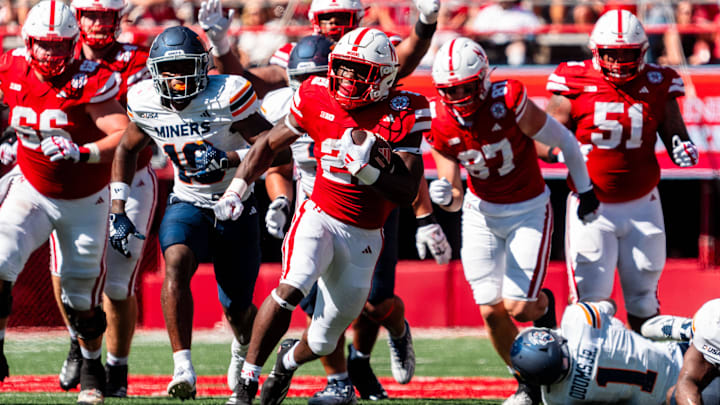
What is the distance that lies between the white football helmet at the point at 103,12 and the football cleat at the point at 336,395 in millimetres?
2307

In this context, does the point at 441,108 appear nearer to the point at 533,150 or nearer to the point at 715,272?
the point at 533,150

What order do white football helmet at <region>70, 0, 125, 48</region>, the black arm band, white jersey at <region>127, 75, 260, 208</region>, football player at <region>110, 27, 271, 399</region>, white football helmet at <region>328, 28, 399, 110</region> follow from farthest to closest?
white football helmet at <region>70, 0, 125, 48</region> → the black arm band → white jersey at <region>127, 75, 260, 208</region> → football player at <region>110, 27, 271, 399</region> → white football helmet at <region>328, 28, 399, 110</region>

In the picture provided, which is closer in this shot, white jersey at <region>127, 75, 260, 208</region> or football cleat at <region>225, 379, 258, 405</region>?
football cleat at <region>225, 379, 258, 405</region>

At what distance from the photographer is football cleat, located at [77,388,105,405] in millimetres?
5598

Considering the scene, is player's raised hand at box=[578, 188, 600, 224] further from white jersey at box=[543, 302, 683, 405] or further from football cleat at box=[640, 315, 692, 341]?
white jersey at box=[543, 302, 683, 405]

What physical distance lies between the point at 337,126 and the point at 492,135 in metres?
1.10

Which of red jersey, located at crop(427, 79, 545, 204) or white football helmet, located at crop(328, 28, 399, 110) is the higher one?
white football helmet, located at crop(328, 28, 399, 110)

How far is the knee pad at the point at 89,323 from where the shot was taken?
5781 millimetres

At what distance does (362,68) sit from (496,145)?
1.18 meters

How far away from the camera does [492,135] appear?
18.7 ft

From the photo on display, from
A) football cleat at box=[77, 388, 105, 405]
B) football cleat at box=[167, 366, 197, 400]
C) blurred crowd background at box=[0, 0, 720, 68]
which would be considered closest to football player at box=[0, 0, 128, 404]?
football cleat at box=[77, 388, 105, 405]

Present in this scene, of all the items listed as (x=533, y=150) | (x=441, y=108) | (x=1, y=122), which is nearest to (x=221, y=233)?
(x=441, y=108)

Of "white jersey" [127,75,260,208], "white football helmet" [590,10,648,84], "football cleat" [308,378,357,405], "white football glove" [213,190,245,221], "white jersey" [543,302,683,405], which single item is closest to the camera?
"white jersey" [543,302,683,405]

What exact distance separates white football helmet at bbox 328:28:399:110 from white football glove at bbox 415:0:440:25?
3.91 ft
